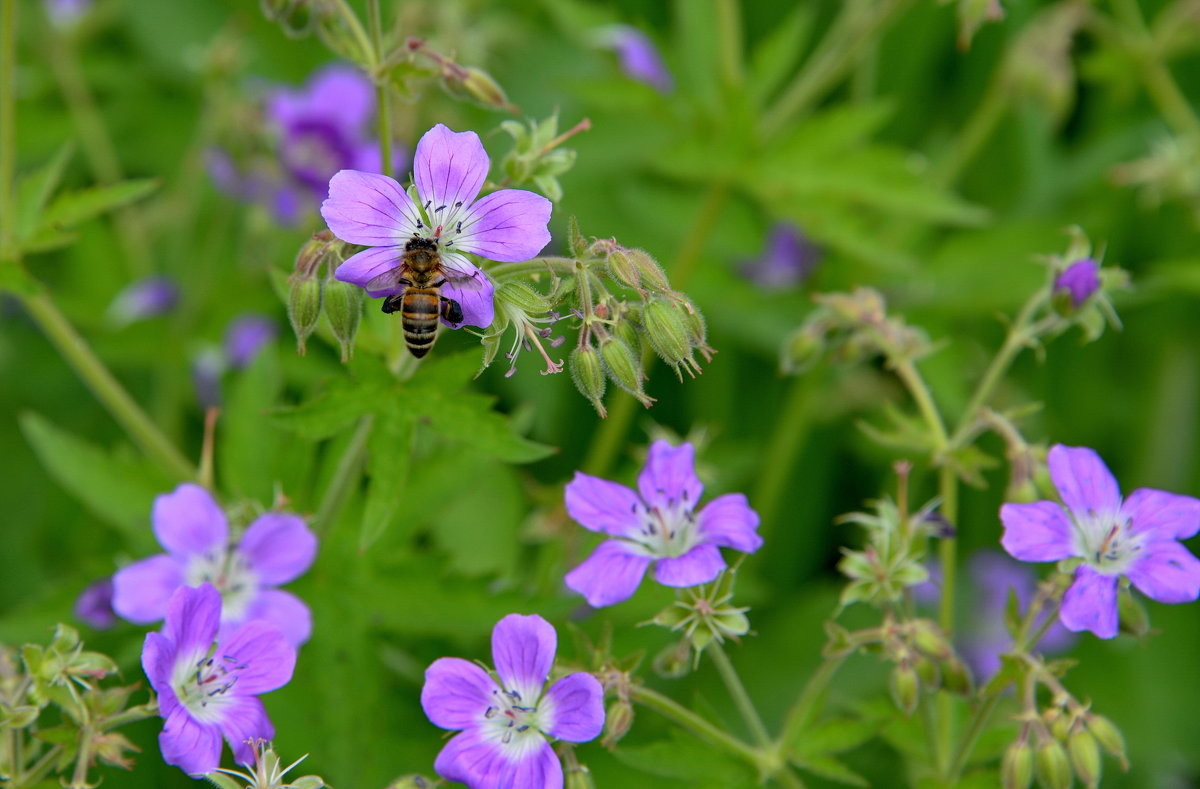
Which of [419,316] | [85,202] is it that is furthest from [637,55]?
[419,316]

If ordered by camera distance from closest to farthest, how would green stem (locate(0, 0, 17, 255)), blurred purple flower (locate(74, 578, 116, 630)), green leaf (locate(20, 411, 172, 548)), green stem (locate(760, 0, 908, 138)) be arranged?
1. green stem (locate(0, 0, 17, 255))
2. blurred purple flower (locate(74, 578, 116, 630))
3. green leaf (locate(20, 411, 172, 548))
4. green stem (locate(760, 0, 908, 138))

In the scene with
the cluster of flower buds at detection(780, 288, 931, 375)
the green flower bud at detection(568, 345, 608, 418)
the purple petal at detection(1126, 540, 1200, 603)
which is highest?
the cluster of flower buds at detection(780, 288, 931, 375)

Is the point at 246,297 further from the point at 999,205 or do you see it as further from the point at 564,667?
the point at 999,205

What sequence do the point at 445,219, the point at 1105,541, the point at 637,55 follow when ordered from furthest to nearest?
the point at 637,55, the point at 1105,541, the point at 445,219

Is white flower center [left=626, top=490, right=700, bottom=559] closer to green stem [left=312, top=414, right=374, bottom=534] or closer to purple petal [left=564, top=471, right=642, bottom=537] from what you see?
purple petal [left=564, top=471, right=642, bottom=537]

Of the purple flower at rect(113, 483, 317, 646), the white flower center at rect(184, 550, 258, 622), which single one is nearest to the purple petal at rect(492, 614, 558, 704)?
the purple flower at rect(113, 483, 317, 646)

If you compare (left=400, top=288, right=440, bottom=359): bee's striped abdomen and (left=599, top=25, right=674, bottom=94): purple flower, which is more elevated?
(left=599, top=25, right=674, bottom=94): purple flower

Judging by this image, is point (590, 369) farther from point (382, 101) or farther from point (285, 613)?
point (285, 613)
